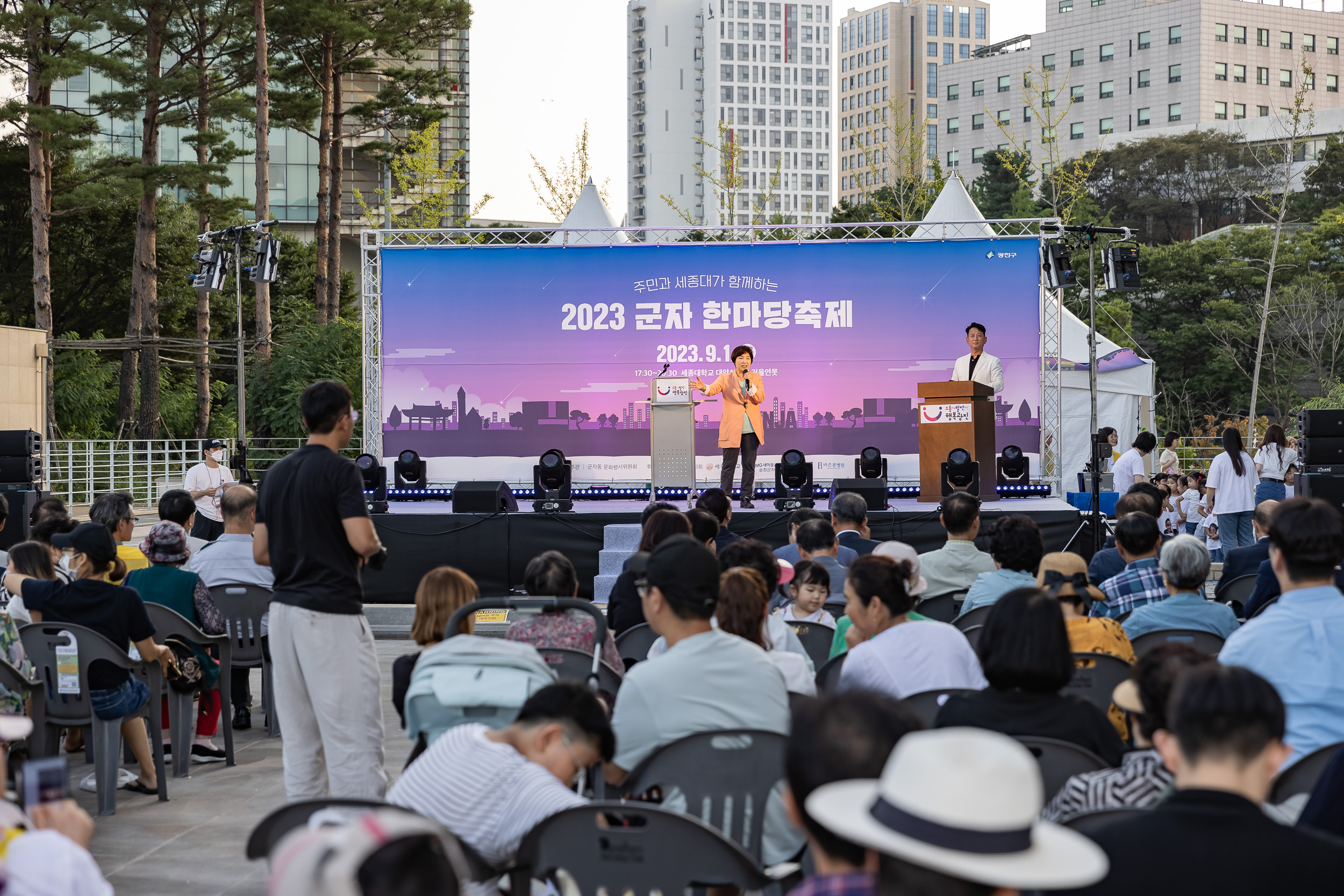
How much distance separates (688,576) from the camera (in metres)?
2.71

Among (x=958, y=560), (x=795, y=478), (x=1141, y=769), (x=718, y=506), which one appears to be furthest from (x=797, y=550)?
Answer: (x=795, y=478)

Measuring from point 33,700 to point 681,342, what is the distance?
866cm

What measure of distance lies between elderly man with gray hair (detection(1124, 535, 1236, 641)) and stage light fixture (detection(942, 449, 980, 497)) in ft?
19.9

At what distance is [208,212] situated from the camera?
22.8m

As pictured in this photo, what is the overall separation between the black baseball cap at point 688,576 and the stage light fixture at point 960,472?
768cm

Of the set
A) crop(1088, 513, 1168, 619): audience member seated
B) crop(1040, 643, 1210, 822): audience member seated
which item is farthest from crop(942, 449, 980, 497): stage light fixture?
crop(1040, 643, 1210, 822): audience member seated

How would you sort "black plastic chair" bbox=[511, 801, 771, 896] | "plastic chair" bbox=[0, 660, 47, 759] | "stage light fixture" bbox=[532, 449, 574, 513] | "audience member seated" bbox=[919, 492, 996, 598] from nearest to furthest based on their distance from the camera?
1. "black plastic chair" bbox=[511, 801, 771, 896]
2. "plastic chair" bbox=[0, 660, 47, 759]
3. "audience member seated" bbox=[919, 492, 996, 598]
4. "stage light fixture" bbox=[532, 449, 574, 513]

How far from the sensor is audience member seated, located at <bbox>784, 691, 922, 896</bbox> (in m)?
1.43

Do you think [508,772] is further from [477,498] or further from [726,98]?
[726,98]

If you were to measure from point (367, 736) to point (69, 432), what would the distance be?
74.2 feet

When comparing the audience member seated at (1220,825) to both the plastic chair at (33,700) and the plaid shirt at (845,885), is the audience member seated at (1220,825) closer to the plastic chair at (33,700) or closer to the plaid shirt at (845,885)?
the plaid shirt at (845,885)

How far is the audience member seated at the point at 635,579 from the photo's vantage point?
431cm

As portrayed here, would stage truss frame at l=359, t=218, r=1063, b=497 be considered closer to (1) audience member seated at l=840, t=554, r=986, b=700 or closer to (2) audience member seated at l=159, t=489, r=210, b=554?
(2) audience member seated at l=159, t=489, r=210, b=554

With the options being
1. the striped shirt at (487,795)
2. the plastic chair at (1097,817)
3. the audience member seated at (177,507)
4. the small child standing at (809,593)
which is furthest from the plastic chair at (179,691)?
the plastic chair at (1097,817)
